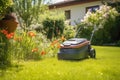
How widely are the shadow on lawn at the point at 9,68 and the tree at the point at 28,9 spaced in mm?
17868

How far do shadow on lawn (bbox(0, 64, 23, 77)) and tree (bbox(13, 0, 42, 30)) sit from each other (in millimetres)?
17868

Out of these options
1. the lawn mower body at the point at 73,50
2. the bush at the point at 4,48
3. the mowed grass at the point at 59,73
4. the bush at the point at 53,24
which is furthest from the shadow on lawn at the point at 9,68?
the bush at the point at 53,24

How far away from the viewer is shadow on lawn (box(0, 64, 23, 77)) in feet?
23.8

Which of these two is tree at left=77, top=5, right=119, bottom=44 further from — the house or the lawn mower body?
the lawn mower body

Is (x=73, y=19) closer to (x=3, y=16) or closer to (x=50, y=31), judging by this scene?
(x=50, y=31)

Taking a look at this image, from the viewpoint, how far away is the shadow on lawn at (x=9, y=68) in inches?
285

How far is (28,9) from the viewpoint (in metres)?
26.4

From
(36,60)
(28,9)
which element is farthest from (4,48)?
(28,9)

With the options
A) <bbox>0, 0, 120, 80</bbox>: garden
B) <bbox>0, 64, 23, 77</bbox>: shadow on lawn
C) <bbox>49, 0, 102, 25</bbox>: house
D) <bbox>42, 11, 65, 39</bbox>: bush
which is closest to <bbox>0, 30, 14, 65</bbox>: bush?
<bbox>0, 0, 120, 80</bbox>: garden

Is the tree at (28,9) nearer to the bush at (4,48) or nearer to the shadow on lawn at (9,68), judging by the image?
the bush at (4,48)

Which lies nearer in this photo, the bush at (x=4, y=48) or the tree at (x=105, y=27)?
the bush at (x=4, y=48)

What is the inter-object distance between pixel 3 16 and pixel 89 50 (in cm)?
298

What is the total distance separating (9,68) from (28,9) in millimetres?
18907

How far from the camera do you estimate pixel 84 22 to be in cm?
2233
